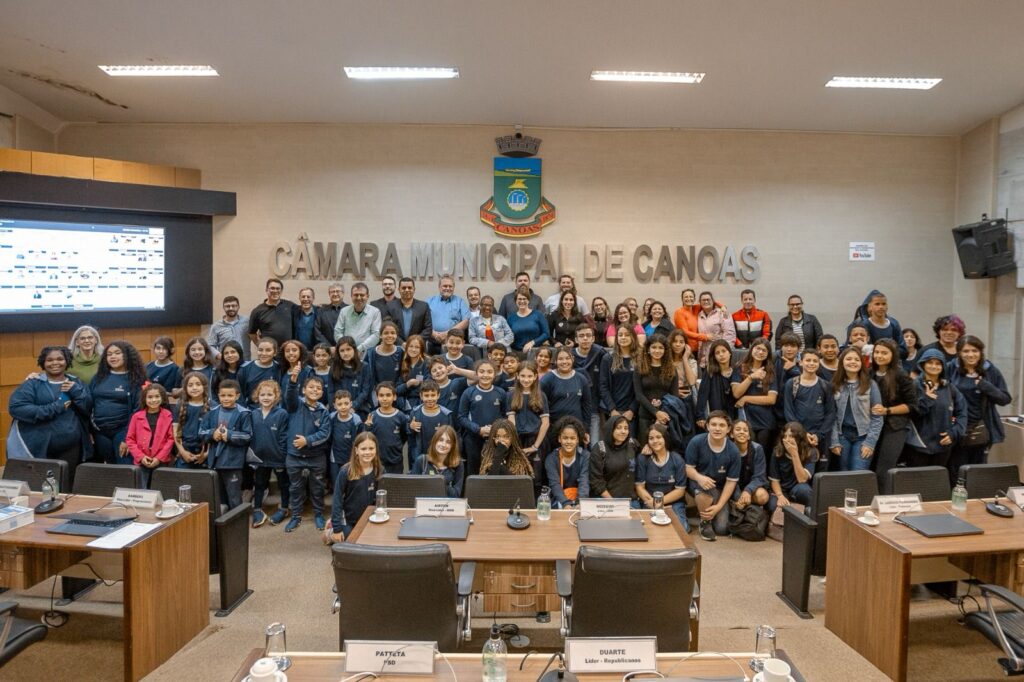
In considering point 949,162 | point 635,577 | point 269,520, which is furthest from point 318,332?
point 949,162

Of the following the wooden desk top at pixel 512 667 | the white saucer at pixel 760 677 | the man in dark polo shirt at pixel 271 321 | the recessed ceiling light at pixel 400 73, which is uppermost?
the recessed ceiling light at pixel 400 73

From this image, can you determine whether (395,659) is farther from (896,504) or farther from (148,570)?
(896,504)

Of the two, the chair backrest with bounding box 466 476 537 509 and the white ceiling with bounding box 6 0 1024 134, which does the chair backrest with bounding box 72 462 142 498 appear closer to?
the chair backrest with bounding box 466 476 537 509

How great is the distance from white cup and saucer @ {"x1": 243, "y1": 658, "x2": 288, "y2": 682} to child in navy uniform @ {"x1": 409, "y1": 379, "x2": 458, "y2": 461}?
2.98 metres

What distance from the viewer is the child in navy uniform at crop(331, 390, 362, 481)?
5.29 meters

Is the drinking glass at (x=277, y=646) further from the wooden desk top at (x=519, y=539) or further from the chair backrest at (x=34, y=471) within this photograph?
the chair backrest at (x=34, y=471)

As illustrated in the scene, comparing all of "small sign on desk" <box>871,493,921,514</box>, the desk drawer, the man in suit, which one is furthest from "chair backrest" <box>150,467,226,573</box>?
"small sign on desk" <box>871,493,921,514</box>

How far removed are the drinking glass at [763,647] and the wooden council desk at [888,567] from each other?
1.44 m

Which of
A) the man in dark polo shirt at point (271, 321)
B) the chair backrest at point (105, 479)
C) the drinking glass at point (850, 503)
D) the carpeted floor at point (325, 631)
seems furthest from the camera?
the man in dark polo shirt at point (271, 321)

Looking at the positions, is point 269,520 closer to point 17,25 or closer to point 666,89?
point 17,25

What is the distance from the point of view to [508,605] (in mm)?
3289

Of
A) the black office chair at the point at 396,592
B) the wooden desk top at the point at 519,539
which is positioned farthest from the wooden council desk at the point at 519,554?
the black office chair at the point at 396,592

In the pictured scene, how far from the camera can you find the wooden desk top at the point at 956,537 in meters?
3.20

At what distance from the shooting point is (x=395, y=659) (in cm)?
220
